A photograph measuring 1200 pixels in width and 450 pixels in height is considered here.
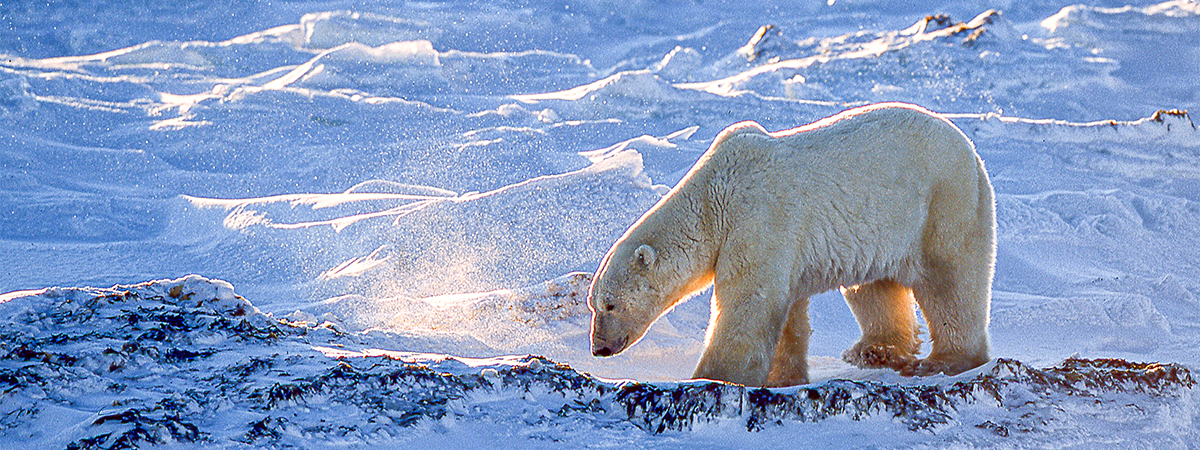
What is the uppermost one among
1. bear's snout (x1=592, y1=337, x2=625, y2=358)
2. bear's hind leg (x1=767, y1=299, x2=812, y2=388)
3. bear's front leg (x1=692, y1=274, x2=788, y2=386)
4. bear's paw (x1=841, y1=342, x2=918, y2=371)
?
bear's front leg (x1=692, y1=274, x2=788, y2=386)

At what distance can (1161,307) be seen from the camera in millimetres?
6961

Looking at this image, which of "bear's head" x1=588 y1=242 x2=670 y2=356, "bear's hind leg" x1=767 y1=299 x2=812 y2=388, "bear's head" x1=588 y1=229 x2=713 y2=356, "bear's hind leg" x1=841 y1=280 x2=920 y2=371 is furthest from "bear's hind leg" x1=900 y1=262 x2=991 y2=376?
"bear's head" x1=588 y1=242 x2=670 y2=356

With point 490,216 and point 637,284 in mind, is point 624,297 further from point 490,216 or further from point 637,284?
point 490,216

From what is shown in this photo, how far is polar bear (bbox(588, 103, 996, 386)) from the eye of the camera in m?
3.99

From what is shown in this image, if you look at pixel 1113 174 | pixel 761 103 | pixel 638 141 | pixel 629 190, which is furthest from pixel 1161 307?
pixel 761 103

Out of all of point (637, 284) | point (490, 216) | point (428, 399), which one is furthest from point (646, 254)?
point (490, 216)

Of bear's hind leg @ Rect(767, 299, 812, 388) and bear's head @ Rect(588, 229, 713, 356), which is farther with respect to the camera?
bear's hind leg @ Rect(767, 299, 812, 388)

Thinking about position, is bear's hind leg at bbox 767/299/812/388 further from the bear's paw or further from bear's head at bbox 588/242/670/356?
bear's head at bbox 588/242/670/356

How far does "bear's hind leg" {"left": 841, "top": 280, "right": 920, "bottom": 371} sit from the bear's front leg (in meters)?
1.14

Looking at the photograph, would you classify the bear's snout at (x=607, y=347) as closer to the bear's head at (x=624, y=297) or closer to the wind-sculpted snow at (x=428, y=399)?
the bear's head at (x=624, y=297)

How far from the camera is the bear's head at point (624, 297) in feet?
13.5

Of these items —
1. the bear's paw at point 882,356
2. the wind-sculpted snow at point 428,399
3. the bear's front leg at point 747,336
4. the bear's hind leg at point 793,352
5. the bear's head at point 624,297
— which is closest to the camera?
the wind-sculpted snow at point 428,399

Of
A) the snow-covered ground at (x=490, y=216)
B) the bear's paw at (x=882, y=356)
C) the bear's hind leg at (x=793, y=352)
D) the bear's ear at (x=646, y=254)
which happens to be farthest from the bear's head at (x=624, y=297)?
the bear's paw at (x=882, y=356)

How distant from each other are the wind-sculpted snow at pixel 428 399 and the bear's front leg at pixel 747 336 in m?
0.62
